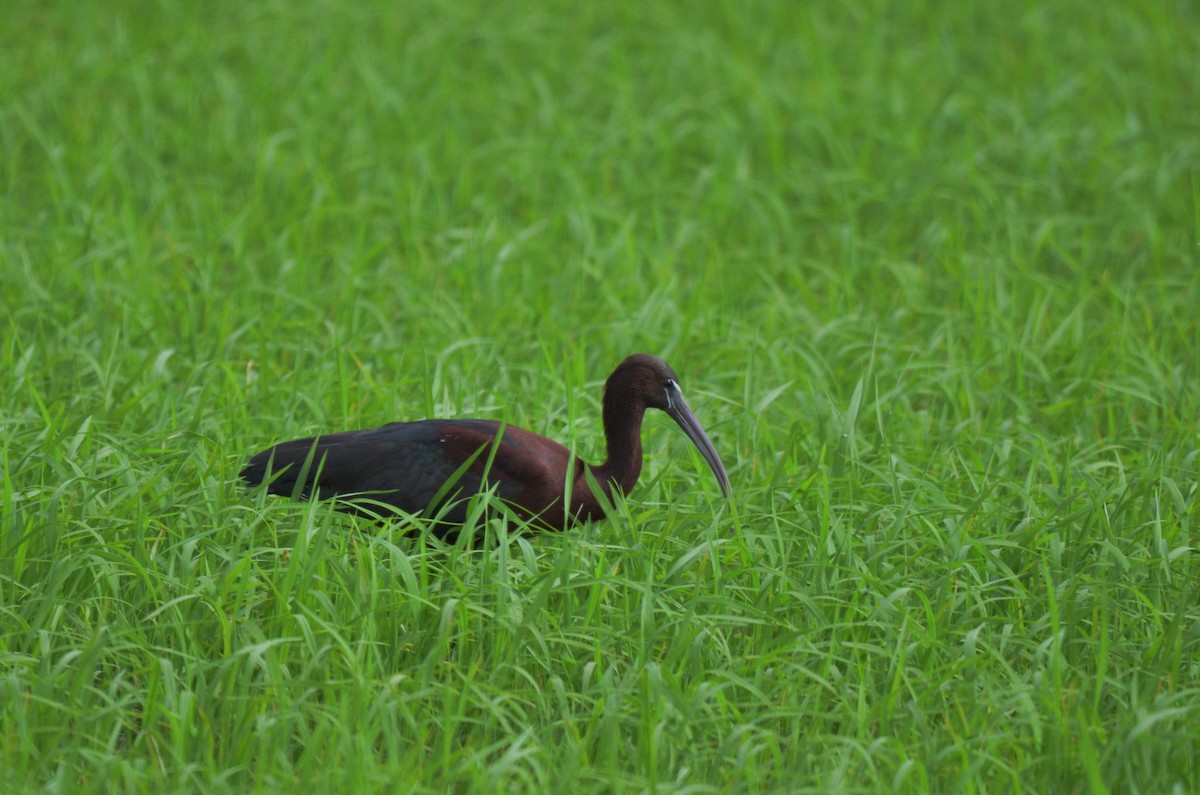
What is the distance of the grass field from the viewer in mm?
3246

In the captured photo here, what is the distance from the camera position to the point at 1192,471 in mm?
4520

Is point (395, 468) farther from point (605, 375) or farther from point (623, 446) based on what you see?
point (605, 375)

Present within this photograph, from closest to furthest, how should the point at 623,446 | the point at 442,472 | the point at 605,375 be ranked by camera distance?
the point at 442,472, the point at 623,446, the point at 605,375

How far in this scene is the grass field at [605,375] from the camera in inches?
128

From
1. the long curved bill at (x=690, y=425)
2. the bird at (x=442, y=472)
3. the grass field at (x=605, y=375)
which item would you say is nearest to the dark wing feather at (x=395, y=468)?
the bird at (x=442, y=472)

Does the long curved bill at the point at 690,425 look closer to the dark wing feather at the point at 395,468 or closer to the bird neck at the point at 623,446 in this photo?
the bird neck at the point at 623,446

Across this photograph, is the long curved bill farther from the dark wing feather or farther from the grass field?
the dark wing feather

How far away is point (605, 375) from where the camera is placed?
5.31m

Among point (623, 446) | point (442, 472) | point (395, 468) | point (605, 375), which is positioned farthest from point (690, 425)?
point (605, 375)

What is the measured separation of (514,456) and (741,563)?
699 mm

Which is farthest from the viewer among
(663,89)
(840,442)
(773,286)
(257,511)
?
(663,89)

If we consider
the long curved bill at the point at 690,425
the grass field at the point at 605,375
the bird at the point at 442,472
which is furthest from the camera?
the long curved bill at the point at 690,425

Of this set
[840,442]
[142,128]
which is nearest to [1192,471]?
[840,442]

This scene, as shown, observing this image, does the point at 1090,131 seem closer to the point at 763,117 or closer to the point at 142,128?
the point at 763,117
